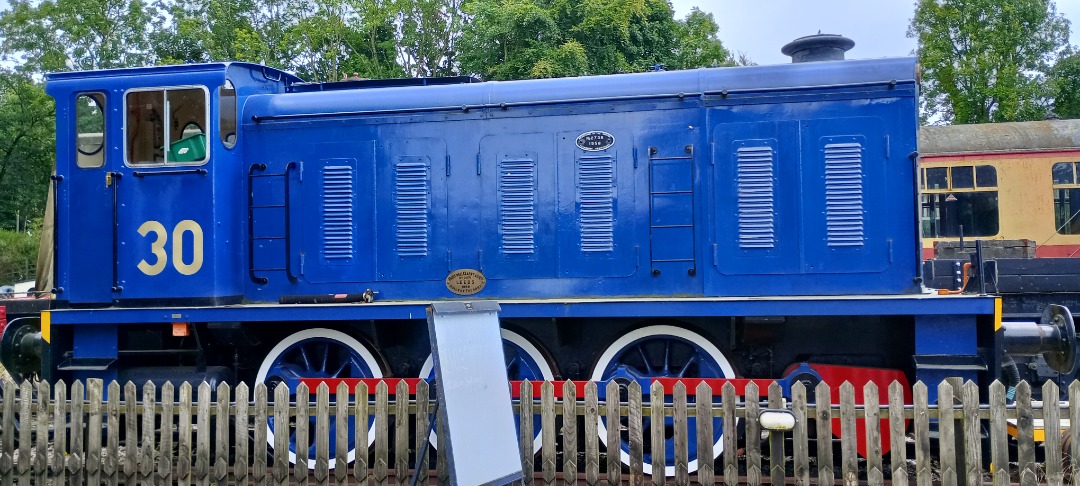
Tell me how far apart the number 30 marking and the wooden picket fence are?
1033 mm

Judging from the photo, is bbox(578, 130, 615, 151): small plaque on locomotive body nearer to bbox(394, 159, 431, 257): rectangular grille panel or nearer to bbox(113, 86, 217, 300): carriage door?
bbox(394, 159, 431, 257): rectangular grille panel

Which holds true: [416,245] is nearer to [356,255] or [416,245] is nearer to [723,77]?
[356,255]

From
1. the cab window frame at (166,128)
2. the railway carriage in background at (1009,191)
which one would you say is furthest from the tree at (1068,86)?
the cab window frame at (166,128)

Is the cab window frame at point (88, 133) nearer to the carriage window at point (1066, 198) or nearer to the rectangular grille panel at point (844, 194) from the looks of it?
the rectangular grille panel at point (844, 194)

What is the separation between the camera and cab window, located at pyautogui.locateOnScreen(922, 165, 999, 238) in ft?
44.7

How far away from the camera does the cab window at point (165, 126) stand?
6387 millimetres

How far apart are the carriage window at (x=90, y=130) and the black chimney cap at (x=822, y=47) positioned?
5616 millimetres

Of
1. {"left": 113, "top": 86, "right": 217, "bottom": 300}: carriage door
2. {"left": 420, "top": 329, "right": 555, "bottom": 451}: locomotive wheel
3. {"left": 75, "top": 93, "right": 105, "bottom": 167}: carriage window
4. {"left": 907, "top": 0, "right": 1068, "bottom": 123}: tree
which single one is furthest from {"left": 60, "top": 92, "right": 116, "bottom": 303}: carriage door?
{"left": 907, "top": 0, "right": 1068, "bottom": 123}: tree

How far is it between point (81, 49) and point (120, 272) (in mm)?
27611

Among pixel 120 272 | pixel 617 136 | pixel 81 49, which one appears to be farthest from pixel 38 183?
pixel 617 136

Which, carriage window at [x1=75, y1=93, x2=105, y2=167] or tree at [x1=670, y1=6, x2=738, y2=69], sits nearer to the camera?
carriage window at [x1=75, y1=93, x2=105, y2=167]

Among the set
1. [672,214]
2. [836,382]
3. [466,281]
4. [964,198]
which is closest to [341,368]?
[466,281]

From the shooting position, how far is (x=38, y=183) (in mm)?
33312

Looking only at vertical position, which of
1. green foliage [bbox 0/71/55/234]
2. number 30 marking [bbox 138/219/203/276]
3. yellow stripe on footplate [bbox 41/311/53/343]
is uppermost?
green foliage [bbox 0/71/55/234]
